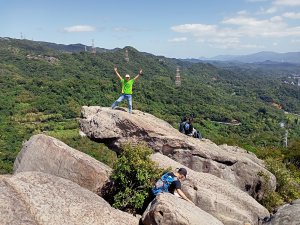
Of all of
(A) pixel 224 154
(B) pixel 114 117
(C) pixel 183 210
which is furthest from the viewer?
(A) pixel 224 154

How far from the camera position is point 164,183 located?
51.3 ft

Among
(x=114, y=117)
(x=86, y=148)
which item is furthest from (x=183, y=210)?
(x=86, y=148)

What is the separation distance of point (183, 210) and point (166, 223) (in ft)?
2.86

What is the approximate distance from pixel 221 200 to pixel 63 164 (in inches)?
294

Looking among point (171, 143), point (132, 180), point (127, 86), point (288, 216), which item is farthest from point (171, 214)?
point (127, 86)

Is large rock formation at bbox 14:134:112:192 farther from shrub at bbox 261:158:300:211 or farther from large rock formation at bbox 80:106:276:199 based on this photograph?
shrub at bbox 261:158:300:211

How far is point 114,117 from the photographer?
→ 22188mm

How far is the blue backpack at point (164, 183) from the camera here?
51.0 ft

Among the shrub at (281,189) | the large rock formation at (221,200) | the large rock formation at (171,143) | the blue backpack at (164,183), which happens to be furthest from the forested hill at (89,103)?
the blue backpack at (164,183)

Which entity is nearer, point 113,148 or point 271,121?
point 113,148

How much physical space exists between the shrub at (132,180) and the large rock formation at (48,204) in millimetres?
2122

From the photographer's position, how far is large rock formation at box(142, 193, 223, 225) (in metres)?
13.0

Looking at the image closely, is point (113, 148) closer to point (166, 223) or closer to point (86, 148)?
point (166, 223)

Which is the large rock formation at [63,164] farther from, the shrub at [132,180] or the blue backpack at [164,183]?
the blue backpack at [164,183]
